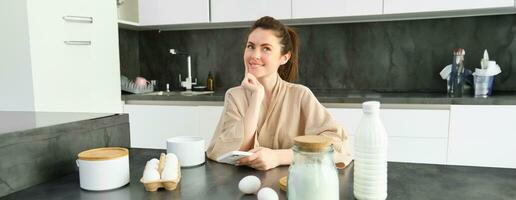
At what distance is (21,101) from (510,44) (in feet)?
9.99

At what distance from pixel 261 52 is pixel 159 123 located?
1511mm

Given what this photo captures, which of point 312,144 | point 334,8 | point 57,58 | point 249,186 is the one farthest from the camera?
point 334,8

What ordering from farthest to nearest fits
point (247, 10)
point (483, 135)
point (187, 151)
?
point (247, 10) < point (483, 135) < point (187, 151)

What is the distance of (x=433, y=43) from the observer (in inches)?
108

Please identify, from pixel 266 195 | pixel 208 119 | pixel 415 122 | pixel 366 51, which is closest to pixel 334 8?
pixel 366 51

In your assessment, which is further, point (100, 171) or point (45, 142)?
point (45, 142)

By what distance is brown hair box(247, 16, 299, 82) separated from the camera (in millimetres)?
1494

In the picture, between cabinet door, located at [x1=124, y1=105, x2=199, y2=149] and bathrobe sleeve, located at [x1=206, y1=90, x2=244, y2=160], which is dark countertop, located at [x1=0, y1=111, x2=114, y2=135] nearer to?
bathrobe sleeve, located at [x1=206, y1=90, x2=244, y2=160]

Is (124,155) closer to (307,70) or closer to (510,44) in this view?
(307,70)

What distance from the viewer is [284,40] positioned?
151 cm

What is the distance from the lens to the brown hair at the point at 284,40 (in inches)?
58.8

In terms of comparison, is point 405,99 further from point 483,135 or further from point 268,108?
point 268,108

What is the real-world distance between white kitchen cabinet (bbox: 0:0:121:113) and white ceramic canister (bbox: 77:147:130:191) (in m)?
1.48

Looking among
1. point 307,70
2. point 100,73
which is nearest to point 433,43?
point 307,70
